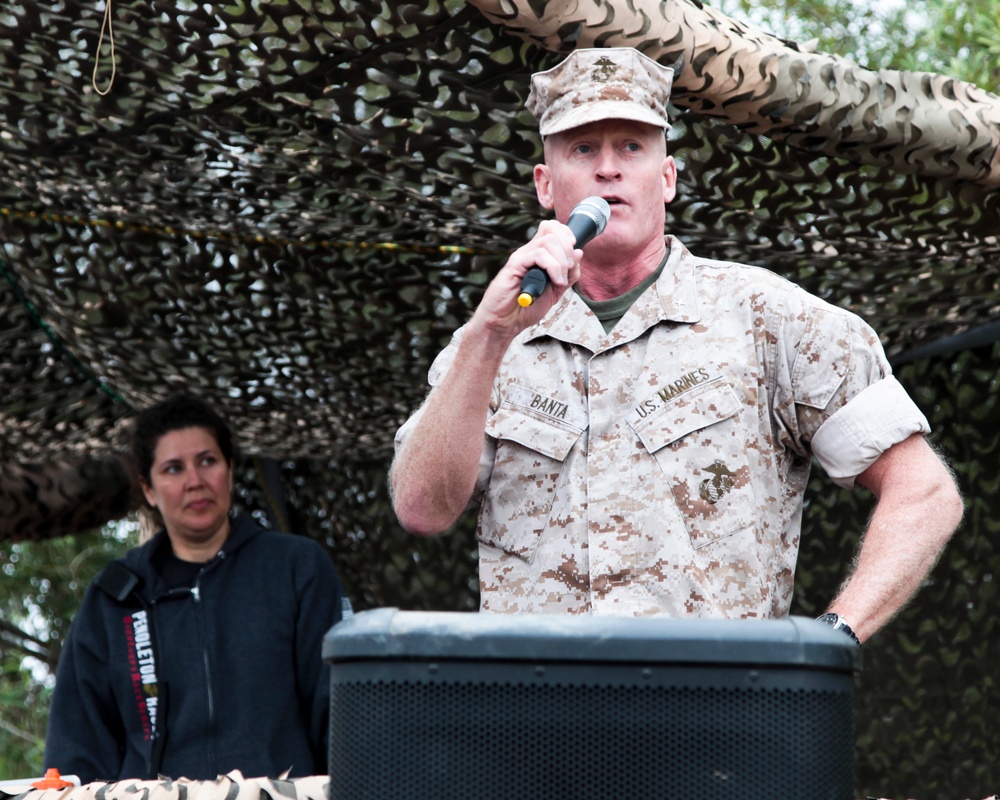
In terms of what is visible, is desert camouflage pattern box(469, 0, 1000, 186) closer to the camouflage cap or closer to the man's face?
the camouflage cap

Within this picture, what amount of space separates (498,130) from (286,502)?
1.86 m

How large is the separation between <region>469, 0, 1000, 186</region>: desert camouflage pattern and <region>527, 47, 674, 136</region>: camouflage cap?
23cm

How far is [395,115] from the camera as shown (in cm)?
214

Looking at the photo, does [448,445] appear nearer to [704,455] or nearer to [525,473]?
[525,473]

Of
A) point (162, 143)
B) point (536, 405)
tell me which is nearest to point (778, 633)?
point (536, 405)

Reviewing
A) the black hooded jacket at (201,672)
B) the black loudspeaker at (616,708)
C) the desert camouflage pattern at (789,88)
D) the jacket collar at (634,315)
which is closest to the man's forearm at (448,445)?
the jacket collar at (634,315)

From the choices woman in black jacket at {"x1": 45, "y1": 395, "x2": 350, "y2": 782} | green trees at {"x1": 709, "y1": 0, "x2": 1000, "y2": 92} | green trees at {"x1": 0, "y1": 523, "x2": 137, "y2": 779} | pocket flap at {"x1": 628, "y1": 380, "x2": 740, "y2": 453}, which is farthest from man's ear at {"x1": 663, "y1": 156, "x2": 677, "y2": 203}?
green trees at {"x1": 0, "y1": 523, "x2": 137, "y2": 779}

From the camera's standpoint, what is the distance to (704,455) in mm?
1479

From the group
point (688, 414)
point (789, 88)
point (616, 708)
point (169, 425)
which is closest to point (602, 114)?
point (688, 414)

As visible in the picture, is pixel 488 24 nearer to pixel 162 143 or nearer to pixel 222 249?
pixel 162 143

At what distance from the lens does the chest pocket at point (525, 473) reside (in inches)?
59.4

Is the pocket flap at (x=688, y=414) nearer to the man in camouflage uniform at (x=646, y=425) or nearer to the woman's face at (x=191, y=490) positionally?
the man in camouflage uniform at (x=646, y=425)

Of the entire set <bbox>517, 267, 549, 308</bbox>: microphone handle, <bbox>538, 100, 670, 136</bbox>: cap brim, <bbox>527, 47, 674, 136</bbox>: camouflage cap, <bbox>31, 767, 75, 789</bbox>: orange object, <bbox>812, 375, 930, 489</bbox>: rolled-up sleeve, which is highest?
<bbox>527, 47, 674, 136</bbox>: camouflage cap

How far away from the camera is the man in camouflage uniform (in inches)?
56.1
